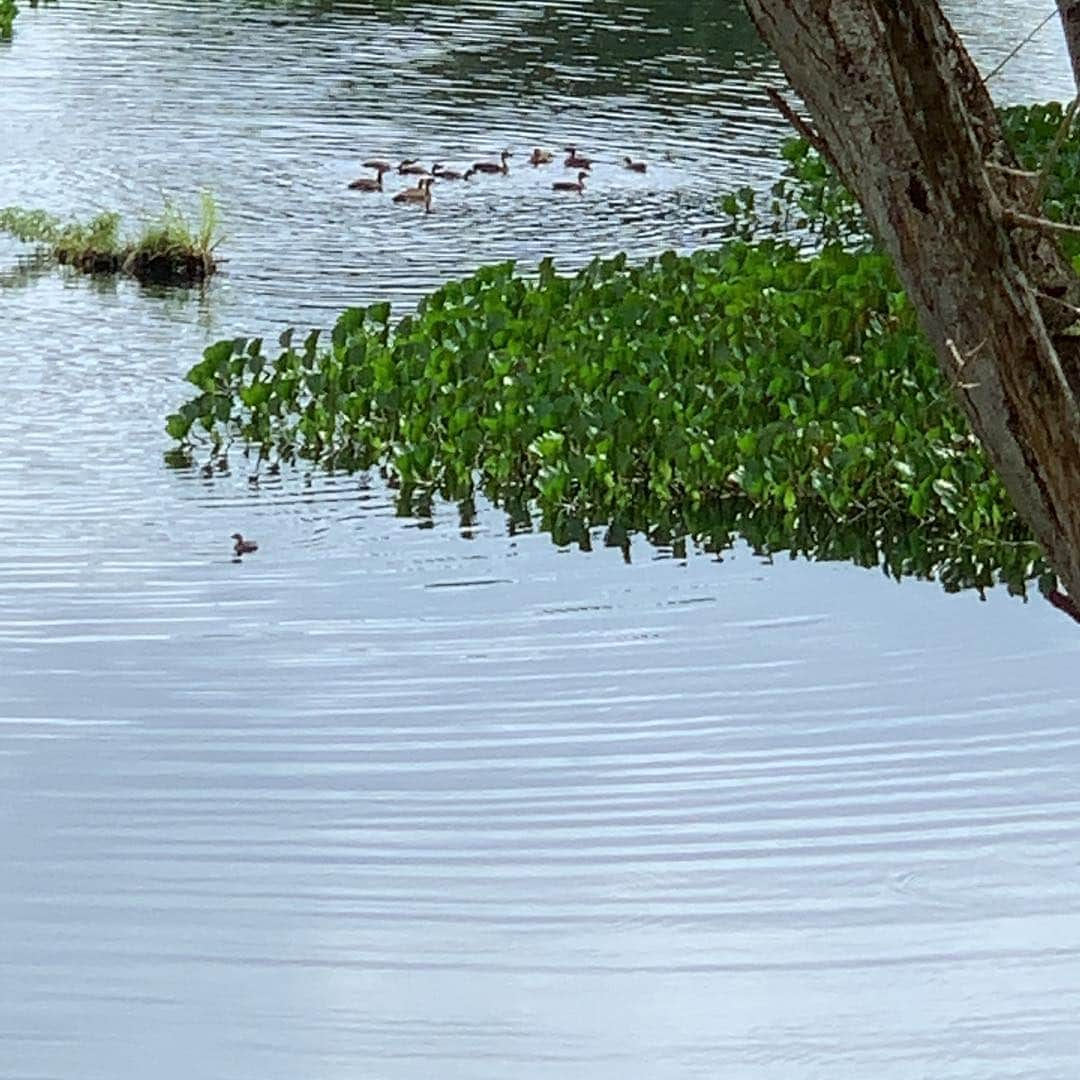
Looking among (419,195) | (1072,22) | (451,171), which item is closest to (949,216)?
(1072,22)

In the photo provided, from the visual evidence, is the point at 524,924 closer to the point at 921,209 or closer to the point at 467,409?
the point at 921,209

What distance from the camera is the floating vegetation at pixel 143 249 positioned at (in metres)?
15.7

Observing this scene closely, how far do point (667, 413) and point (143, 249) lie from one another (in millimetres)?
6053

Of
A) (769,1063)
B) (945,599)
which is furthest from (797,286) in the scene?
(769,1063)

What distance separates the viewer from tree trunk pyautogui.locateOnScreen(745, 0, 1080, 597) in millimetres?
3113

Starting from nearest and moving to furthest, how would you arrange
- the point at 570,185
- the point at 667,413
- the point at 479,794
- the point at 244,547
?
the point at 479,794
the point at 244,547
the point at 667,413
the point at 570,185

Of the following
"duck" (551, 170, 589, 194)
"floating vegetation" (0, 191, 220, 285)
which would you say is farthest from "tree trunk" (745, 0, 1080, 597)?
"duck" (551, 170, 589, 194)

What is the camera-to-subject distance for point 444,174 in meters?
18.8

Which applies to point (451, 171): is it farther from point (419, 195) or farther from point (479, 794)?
point (479, 794)

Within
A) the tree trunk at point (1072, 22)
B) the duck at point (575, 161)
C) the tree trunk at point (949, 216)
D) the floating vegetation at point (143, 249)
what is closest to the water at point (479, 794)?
the floating vegetation at point (143, 249)

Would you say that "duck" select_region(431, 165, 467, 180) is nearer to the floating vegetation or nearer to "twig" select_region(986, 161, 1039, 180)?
the floating vegetation

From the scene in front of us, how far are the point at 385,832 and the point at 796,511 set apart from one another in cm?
367

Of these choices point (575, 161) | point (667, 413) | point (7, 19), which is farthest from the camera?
point (7, 19)

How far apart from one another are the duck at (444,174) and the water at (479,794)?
554cm
